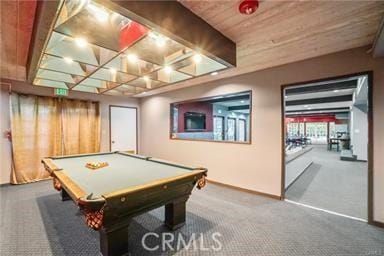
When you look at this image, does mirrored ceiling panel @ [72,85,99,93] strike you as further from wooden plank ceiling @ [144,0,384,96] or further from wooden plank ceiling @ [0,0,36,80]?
wooden plank ceiling @ [144,0,384,96]

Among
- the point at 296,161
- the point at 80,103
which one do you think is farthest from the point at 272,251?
the point at 80,103

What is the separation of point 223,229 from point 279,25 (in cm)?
247

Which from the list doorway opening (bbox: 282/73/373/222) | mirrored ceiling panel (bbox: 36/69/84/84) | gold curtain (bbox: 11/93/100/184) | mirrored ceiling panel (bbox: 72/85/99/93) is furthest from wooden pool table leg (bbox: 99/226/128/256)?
mirrored ceiling panel (bbox: 72/85/99/93)

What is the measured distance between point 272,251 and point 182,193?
1.12 m

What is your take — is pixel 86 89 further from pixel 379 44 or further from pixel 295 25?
pixel 379 44

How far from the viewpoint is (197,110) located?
7289 mm

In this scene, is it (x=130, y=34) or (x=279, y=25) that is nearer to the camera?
(x=279, y=25)

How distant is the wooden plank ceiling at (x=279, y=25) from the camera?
5.42ft

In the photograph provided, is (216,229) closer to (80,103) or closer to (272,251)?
(272,251)

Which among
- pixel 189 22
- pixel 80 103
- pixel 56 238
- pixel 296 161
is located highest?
pixel 189 22

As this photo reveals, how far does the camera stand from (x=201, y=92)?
14.6ft

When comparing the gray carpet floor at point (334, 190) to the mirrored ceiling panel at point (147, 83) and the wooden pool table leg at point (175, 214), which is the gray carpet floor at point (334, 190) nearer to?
the wooden pool table leg at point (175, 214)

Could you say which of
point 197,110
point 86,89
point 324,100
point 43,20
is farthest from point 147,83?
point 324,100

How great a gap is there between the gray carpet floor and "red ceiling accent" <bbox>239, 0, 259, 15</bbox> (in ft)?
10.1
